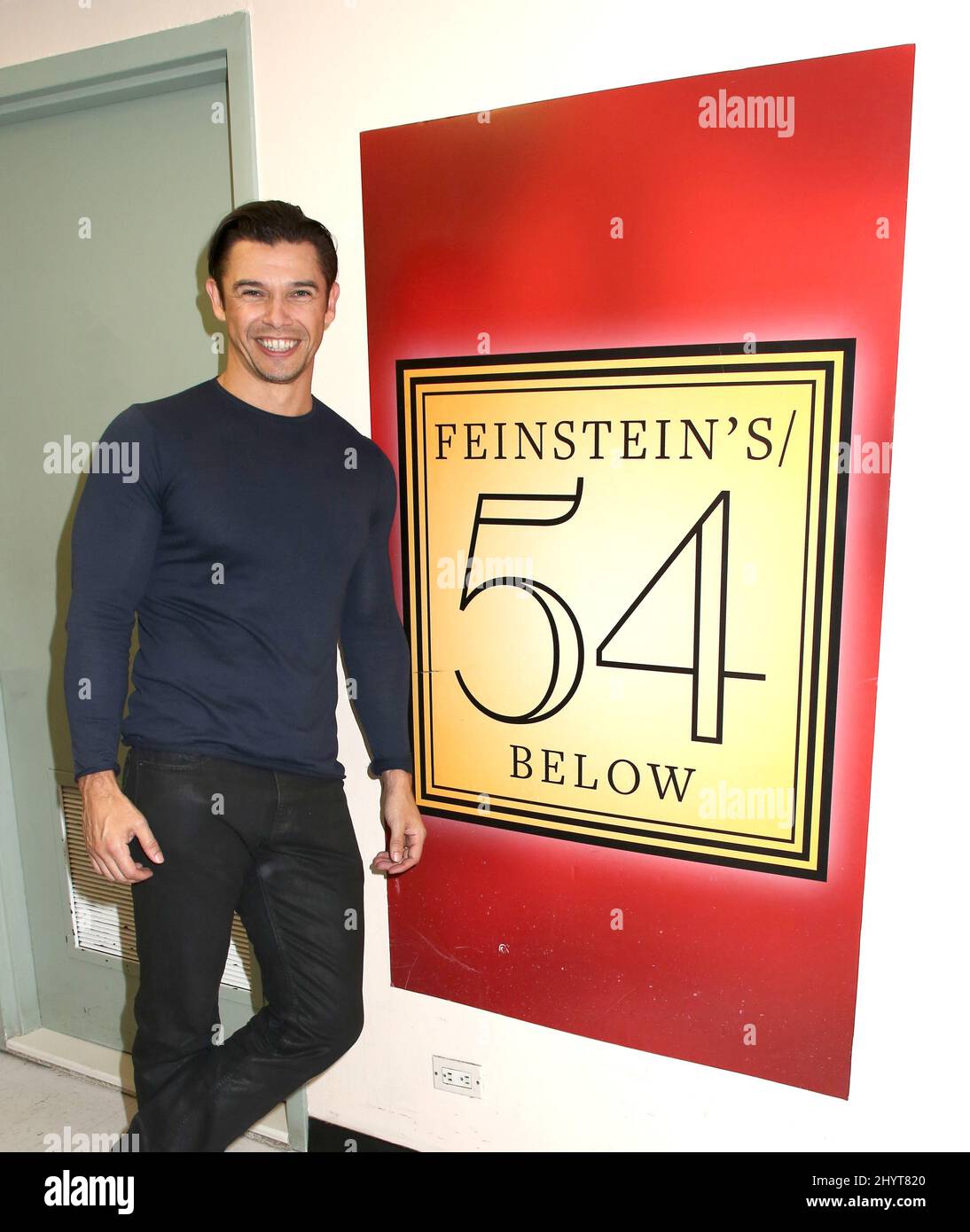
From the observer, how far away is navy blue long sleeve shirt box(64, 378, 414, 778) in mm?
1381

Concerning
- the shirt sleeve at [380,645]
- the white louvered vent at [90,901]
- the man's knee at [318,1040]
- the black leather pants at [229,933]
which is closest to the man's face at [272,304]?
the shirt sleeve at [380,645]

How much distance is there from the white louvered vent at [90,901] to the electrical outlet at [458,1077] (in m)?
0.79

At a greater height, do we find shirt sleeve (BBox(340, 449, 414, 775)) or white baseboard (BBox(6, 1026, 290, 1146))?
shirt sleeve (BBox(340, 449, 414, 775))

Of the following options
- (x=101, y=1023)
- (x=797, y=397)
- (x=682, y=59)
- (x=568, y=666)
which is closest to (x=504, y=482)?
(x=568, y=666)

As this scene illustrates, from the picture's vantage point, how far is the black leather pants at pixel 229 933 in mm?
1437

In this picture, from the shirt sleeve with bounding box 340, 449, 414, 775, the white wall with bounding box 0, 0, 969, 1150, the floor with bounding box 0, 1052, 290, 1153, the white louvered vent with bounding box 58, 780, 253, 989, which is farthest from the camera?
the white louvered vent with bounding box 58, 780, 253, 989

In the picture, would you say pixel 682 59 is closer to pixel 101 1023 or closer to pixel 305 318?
pixel 305 318

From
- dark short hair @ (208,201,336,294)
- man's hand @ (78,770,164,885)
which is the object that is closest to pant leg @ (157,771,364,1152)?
man's hand @ (78,770,164,885)

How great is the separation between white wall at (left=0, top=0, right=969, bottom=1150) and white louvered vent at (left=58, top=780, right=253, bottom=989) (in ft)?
2.14

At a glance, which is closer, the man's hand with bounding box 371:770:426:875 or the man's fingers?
the man's fingers

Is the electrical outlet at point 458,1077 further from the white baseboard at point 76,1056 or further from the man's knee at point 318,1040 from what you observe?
the white baseboard at point 76,1056

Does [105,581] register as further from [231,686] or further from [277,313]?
[277,313]

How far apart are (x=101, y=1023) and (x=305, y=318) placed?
1.75 m

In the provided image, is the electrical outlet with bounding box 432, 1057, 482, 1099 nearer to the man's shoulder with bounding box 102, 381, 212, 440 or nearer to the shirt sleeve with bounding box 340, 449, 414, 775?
the shirt sleeve with bounding box 340, 449, 414, 775
